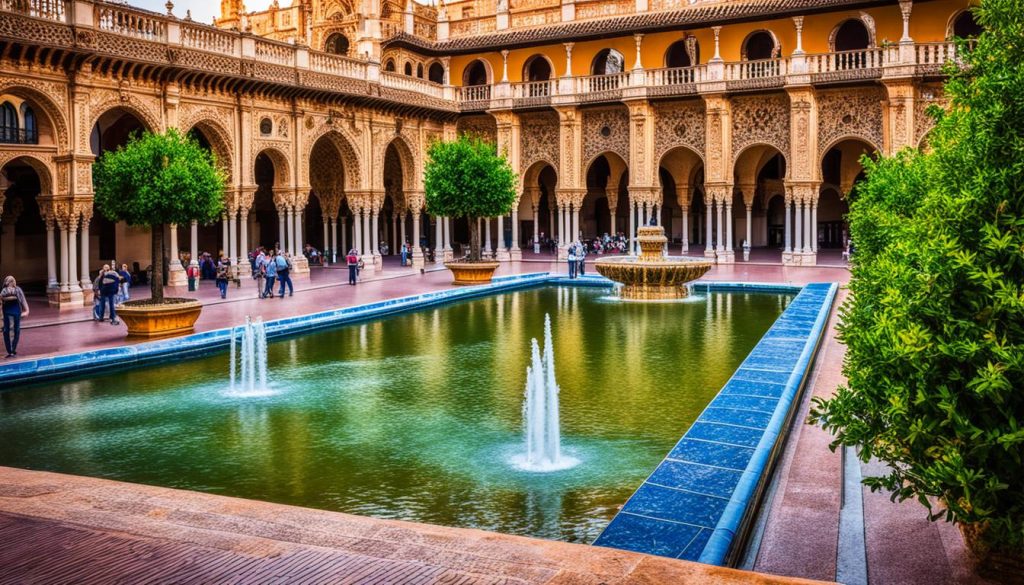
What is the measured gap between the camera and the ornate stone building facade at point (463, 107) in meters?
19.9

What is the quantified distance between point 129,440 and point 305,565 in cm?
467

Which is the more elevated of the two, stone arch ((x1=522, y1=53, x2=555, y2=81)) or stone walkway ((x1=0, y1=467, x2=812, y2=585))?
stone arch ((x1=522, y1=53, x2=555, y2=81))

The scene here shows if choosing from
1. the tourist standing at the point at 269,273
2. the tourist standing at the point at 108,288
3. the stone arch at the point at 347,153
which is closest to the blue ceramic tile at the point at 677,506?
the tourist standing at the point at 108,288

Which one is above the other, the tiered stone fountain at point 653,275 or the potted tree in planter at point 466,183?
→ the potted tree in planter at point 466,183

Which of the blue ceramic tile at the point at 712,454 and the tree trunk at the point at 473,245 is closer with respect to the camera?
the blue ceramic tile at the point at 712,454

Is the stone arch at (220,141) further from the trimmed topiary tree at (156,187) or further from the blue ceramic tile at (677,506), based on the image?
the blue ceramic tile at (677,506)

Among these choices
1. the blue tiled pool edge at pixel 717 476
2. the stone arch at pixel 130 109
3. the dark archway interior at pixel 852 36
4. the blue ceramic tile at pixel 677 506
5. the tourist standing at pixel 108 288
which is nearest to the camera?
the blue tiled pool edge at pixel 717 476

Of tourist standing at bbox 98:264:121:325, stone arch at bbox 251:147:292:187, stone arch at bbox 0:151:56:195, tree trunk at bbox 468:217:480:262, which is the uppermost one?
stone arch at bbox 251:147:292:187

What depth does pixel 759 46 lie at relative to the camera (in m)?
30.7

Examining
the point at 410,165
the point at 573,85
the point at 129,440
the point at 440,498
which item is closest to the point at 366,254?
the point at 410,165

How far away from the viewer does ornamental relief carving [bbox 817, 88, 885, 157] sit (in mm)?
26984

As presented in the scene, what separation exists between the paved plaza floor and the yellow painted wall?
22406mm

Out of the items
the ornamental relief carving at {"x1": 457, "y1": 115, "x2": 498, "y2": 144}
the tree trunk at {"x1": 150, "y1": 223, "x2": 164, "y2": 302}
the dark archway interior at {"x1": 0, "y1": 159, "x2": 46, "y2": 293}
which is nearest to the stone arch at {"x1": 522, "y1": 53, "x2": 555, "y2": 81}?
the ornamental relief carving at {"x1": 457, "y1": 115, "x2": 498, "y2": 144}

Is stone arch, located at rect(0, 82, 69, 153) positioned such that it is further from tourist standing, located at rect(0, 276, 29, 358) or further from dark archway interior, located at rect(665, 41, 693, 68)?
dark archway interior, located at rect(665, 41, 693, 68)
